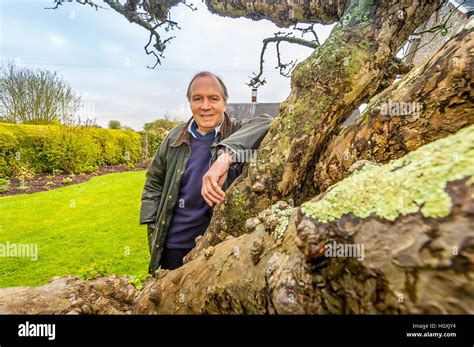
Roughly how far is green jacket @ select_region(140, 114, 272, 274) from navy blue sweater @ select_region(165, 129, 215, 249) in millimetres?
55

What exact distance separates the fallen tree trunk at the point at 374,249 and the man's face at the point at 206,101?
54.5 inches

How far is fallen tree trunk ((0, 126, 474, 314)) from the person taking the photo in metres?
0.65

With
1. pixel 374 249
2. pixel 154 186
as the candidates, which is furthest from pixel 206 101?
pixel 374 249

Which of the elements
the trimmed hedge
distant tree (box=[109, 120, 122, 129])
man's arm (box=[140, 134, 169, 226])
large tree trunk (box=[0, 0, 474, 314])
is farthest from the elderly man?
distant tree (box=[109, 120, 122, 129])

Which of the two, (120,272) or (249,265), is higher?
(249,265)

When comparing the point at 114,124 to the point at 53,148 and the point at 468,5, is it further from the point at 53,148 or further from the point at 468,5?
the point at 468,5

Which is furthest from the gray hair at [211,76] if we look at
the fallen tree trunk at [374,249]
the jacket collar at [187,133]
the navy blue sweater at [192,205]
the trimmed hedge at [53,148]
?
the trimmed hedge at [53,148]

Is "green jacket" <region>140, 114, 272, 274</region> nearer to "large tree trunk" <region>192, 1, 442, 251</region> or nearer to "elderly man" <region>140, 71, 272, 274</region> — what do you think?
"elderly man" <region>140, 71, 272, 274</region>

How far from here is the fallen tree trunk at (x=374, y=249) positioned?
2.12ft

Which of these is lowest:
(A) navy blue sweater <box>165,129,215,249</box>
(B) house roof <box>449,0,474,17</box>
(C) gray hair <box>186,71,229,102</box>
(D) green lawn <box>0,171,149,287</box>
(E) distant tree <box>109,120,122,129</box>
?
(D) green lawn <box>0,171,149,287</box>
